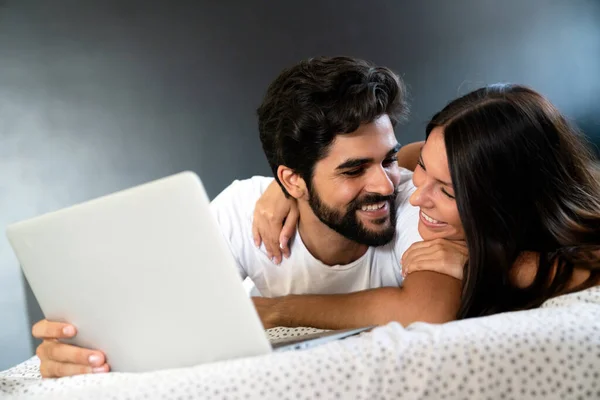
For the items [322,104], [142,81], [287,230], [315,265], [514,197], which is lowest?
[315,265]

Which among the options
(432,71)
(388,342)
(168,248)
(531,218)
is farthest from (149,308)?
(432,71)

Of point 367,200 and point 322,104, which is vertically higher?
point 322,104

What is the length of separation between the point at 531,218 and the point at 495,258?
13 centimetres

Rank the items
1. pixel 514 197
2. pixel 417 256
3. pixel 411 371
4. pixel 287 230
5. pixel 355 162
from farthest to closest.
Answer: pixel 287 230
pixel 355 162
pixel 417 256
pixel 514 197
pixel 411 371

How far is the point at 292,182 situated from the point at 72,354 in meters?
0.93

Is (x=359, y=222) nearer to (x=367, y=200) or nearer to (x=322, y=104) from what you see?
(x=367, y=200)

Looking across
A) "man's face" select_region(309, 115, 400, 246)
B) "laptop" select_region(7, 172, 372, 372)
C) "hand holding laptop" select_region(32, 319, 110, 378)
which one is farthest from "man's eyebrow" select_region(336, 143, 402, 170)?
"hand holding laptop" select_region(32, 319, 110, 378)

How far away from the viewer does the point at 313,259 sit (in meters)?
1.82

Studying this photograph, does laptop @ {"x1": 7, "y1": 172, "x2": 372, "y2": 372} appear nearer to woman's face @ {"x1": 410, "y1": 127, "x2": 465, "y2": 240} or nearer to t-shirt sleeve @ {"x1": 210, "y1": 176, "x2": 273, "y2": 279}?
woman's face @ {"x1": 410, "y1": 127, "x2": 465, "y2": 240}

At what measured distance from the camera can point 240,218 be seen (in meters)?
1.95

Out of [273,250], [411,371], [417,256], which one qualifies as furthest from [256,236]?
[411,371]

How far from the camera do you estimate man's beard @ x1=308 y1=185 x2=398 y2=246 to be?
5.60 ft

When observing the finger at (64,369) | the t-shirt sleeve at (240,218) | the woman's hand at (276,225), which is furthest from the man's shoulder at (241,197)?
the finger at (64,369)

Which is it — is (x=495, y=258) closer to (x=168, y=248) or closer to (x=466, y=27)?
(x=168, y=248)
